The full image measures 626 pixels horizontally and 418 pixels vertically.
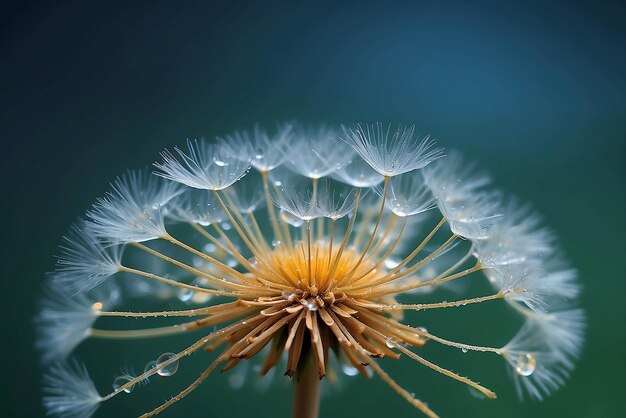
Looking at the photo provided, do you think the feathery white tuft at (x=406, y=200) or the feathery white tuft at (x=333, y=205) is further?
the feathery white tuft at (x=406, y=200)

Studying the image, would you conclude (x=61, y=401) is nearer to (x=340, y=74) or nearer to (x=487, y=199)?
(x=487, y=199)

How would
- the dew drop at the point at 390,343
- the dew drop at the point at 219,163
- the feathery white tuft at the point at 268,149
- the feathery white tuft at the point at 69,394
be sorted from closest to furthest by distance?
1. the dew drop at the point at 390,343
2. the feathery white tuft at the point at 69,394
3. the dew drop at the point at 219,163
4. the feathery white tuft at the point at 268,149

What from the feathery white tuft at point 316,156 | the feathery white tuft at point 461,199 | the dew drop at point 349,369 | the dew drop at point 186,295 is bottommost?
the dew drop at point 349,369

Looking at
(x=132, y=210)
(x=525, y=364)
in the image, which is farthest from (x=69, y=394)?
(x=525, y=364)

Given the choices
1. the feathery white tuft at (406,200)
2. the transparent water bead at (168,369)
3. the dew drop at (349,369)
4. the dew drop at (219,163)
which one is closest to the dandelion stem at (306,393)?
the dew drop at (349,369)

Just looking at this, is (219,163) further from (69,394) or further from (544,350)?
(544,350)

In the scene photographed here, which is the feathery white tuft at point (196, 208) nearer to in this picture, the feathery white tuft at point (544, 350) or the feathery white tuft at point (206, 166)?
the feathery white tuft at point (206, 166)

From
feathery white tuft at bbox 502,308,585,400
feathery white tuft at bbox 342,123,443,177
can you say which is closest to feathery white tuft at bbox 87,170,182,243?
feathery white tuft at bbox 342,123,443,177
